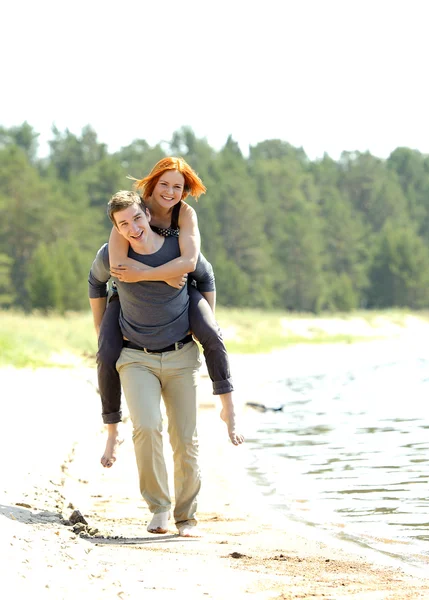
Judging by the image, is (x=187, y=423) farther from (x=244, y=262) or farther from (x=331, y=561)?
(x=244, y=262)

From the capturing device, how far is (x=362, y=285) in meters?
81.2

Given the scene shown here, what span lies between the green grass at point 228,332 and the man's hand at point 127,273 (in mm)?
12626

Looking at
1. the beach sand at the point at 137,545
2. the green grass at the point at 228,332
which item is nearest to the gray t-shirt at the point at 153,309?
the beach sand at the point at 137,545

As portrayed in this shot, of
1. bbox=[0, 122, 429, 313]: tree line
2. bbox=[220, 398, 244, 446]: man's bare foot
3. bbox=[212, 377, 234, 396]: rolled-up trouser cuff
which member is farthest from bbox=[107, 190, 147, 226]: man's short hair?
bbox=[0, 122, 429, 313]: tree line

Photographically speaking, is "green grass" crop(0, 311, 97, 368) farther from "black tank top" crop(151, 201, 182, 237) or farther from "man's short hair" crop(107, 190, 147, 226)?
"man's short hair" crop(107, 190, 147, 226)

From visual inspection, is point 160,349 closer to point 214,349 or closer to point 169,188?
point 214,349

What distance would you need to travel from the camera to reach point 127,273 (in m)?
5.74

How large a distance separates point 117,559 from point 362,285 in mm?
77113

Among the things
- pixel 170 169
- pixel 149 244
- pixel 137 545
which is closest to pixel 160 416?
pixel 137 545

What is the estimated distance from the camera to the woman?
578 cm

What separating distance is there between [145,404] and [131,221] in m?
1.04

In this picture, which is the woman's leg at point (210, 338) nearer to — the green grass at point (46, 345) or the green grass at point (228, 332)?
the green grass at point (46, 345)

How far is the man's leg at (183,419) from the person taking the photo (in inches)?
233

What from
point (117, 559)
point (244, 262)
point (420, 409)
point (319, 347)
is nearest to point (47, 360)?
point (420, 409)
